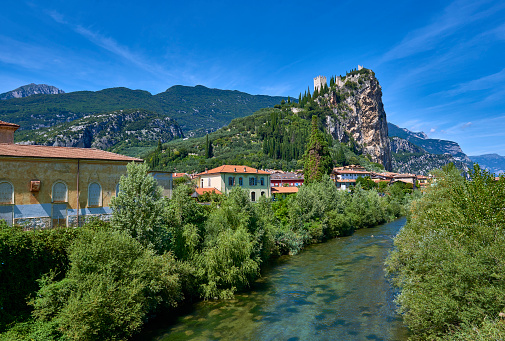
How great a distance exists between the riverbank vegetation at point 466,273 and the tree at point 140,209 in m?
15.3

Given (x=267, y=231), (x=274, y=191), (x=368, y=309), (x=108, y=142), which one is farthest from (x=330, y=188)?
(x=108, y=142)

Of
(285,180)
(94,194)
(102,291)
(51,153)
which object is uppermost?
(51,153)

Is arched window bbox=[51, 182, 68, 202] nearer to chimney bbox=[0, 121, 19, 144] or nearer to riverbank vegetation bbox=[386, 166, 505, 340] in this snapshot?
chimney bbox=[0, 121, 19, 144]

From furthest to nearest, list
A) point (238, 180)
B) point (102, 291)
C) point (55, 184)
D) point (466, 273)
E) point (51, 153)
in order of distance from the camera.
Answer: point (238, 180) → point (51, 153) → point (55, 184) → point (102, 291) → point (466, 273)

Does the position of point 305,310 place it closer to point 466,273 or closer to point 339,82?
point 466,273

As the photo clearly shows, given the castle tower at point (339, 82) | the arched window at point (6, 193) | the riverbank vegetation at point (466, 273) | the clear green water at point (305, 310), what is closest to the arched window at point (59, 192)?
the arched window at point (6, 193)

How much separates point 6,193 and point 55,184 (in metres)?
2.81

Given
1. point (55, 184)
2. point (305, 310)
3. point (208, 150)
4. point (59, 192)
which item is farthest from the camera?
point (208, 150)

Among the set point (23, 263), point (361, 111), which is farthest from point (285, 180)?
point (361, 111)

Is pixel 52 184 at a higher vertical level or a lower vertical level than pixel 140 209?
higher

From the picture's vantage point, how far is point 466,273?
11.4 meters

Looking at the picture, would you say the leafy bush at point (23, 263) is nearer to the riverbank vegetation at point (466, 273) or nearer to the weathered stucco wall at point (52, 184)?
the weathered stucco wall at point (52, 184)

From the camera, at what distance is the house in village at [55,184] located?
20.3m

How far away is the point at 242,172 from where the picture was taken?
5750 cm
